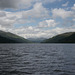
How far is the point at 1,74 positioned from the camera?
81.7 ft

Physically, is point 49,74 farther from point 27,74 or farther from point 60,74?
point 27,74

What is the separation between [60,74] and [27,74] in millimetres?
6914

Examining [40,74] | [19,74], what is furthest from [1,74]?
[40,74]

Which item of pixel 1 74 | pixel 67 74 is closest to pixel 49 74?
pixel 67 74

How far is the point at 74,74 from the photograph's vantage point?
81.2 feet

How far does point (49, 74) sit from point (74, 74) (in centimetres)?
513

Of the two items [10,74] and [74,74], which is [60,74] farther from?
[10,74]

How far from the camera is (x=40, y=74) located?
24.7 m

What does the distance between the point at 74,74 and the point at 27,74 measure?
9688 mm

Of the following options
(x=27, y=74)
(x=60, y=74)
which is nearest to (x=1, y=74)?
(x=27, y=74)

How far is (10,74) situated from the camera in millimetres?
25109

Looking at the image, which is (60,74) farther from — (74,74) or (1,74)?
(1,74)

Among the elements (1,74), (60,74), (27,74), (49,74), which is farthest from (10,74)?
(60,74)

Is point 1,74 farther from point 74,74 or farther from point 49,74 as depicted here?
point 74,74
